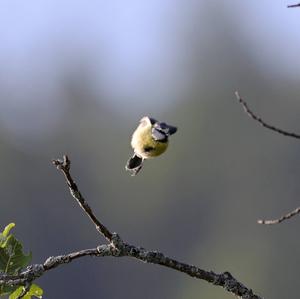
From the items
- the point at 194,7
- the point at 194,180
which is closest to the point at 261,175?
the point at 194,180

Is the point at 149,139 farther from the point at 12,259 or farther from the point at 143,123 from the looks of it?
the point at 12,259

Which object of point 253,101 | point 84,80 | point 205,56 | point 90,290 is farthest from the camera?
point 205,56

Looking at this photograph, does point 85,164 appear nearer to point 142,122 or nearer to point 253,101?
point 253,101

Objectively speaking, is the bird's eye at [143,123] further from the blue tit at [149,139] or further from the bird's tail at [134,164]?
the bird's tail at [134,164]

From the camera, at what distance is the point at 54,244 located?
60.6 m

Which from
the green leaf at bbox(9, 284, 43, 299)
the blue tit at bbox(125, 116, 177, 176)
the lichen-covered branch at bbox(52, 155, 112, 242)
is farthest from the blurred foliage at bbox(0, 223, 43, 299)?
the blue tit at bbox(125, 116, 177, 176)

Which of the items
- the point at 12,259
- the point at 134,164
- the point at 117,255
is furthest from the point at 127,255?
the point at 12,259

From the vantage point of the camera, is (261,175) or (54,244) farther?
(261,175)

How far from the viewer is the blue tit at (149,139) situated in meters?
5.19

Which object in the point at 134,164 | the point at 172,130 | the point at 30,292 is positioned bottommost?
the point at 30,292

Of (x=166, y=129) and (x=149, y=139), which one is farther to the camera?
(x=149, y=139)

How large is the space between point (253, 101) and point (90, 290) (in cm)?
2371

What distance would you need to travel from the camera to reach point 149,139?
5.34 m

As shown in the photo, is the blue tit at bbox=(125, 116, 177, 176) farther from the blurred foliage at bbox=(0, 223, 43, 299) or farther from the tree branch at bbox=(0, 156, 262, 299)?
the blurred foliage at bbox=(0, 223, 43, 299)
